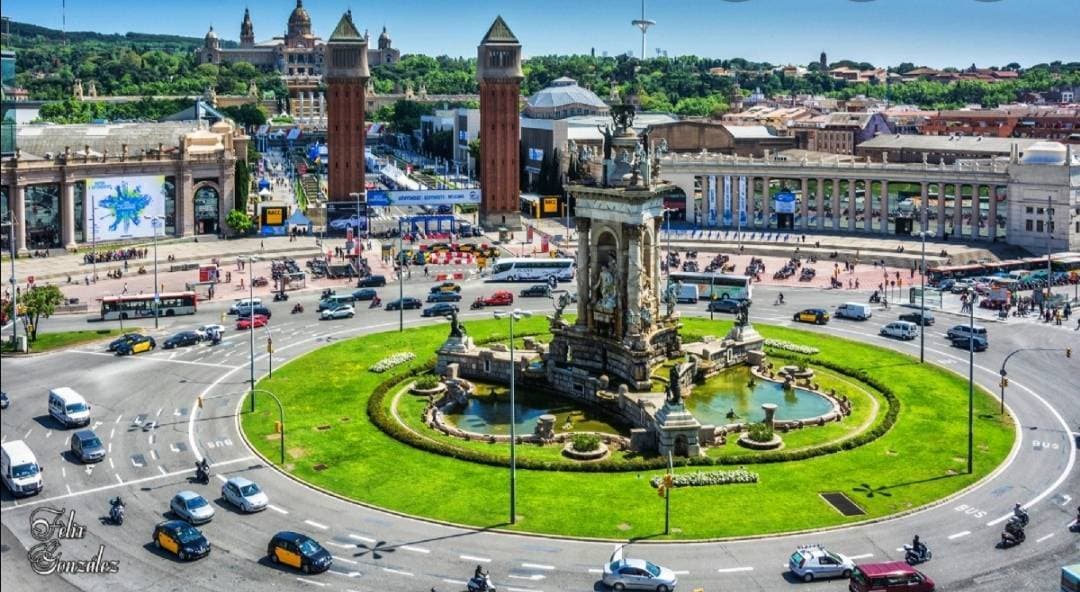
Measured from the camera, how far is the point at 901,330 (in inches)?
4136

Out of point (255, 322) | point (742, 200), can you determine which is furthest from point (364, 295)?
point (742, 200)

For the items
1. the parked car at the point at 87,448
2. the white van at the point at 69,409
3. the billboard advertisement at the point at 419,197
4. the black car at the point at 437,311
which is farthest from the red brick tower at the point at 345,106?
the parked car at the point at 87,448

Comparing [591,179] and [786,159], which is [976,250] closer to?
[786,159]

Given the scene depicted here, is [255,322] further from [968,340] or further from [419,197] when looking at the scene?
[419,197]

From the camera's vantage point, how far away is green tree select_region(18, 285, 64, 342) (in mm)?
102688

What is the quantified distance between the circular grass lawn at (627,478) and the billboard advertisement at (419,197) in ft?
298

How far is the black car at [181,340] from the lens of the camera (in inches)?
4008

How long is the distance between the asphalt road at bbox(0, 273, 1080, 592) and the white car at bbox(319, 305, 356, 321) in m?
25.4

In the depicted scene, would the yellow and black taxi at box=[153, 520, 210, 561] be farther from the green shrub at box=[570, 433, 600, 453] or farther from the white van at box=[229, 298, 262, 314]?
the white van at box=[229, 298, 262, 314]

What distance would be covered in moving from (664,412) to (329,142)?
131 metres

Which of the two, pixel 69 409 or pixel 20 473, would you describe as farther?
pixel 69 409

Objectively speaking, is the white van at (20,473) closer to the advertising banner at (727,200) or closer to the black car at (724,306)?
the black car at (724,306)

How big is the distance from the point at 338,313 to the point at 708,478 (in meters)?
59.0

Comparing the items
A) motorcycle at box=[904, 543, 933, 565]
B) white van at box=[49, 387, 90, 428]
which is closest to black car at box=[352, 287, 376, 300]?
white van at box=[49, 387, 90, 428]
